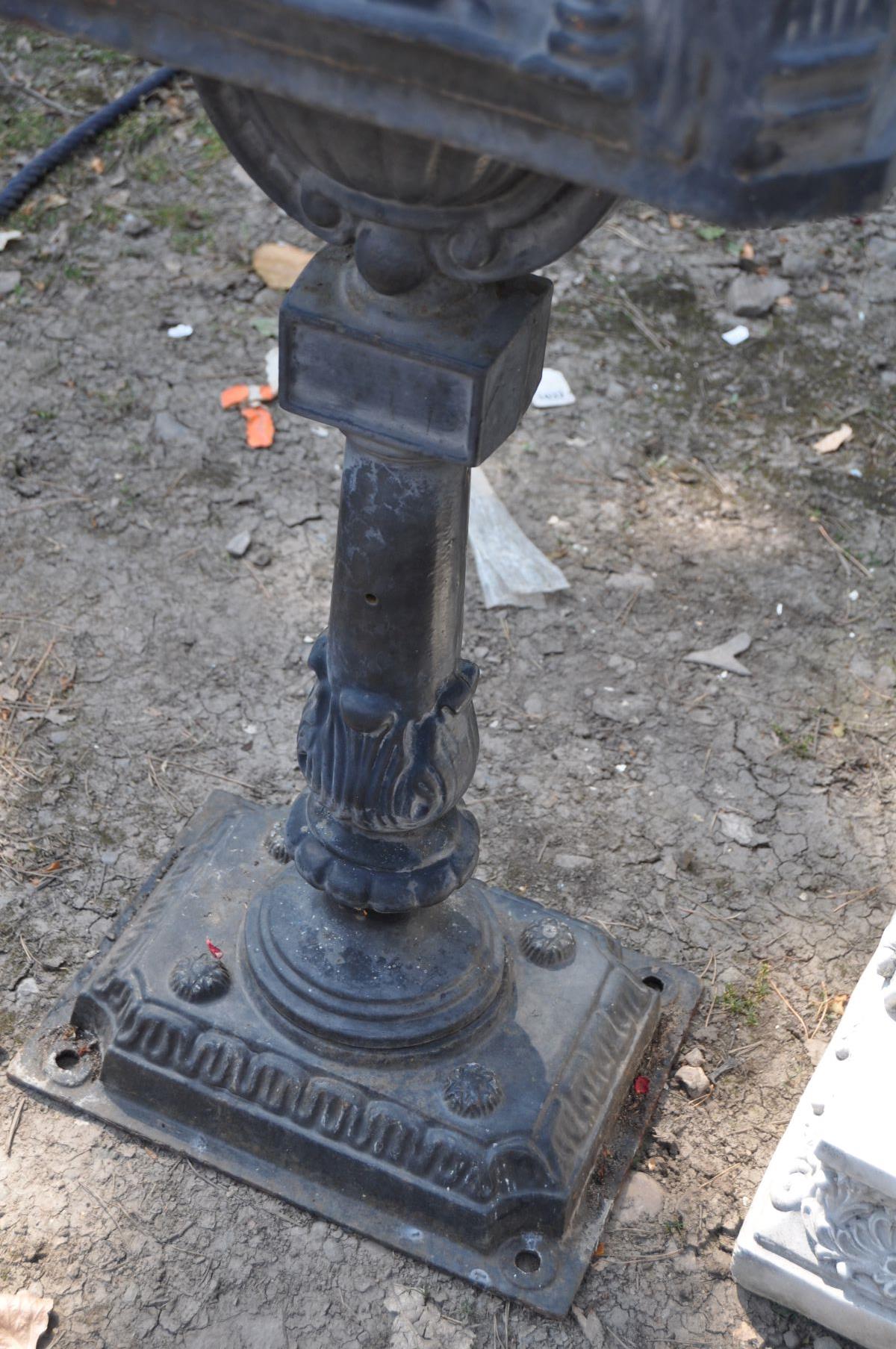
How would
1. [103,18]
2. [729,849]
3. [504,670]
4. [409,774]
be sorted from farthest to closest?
[504,670] < [729,849] < [409,774] < [103,18]

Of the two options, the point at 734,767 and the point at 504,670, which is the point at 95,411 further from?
the point at 734,767

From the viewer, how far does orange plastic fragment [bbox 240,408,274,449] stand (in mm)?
3996

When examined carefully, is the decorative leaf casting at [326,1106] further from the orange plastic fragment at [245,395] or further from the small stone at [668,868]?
the orange plastic fragment at [245,395]

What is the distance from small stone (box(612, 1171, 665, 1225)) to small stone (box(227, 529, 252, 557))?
189 cm

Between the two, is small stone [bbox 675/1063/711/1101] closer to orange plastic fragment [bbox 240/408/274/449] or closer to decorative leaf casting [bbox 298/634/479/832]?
decorative leaf casting [bbox 298/634/479/832]

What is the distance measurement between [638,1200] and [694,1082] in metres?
0.27

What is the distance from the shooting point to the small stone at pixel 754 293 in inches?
179

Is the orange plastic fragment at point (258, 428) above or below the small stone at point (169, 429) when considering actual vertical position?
above

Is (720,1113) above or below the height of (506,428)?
below

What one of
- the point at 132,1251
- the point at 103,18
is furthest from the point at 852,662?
the point at 103,18

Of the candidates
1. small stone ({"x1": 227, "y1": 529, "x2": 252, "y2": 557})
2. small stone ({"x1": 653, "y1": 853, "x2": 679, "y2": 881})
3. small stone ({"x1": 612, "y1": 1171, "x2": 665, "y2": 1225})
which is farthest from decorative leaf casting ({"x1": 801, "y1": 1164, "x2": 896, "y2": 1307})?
small stone ({"x1": 227, "y1": 529, "x2": 252, "y2": 557})

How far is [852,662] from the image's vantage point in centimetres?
360

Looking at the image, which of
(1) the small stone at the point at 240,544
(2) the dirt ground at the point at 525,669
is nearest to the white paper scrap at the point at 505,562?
(2) the dirt ground at the point at 525,669

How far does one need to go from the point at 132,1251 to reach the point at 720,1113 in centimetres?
111
